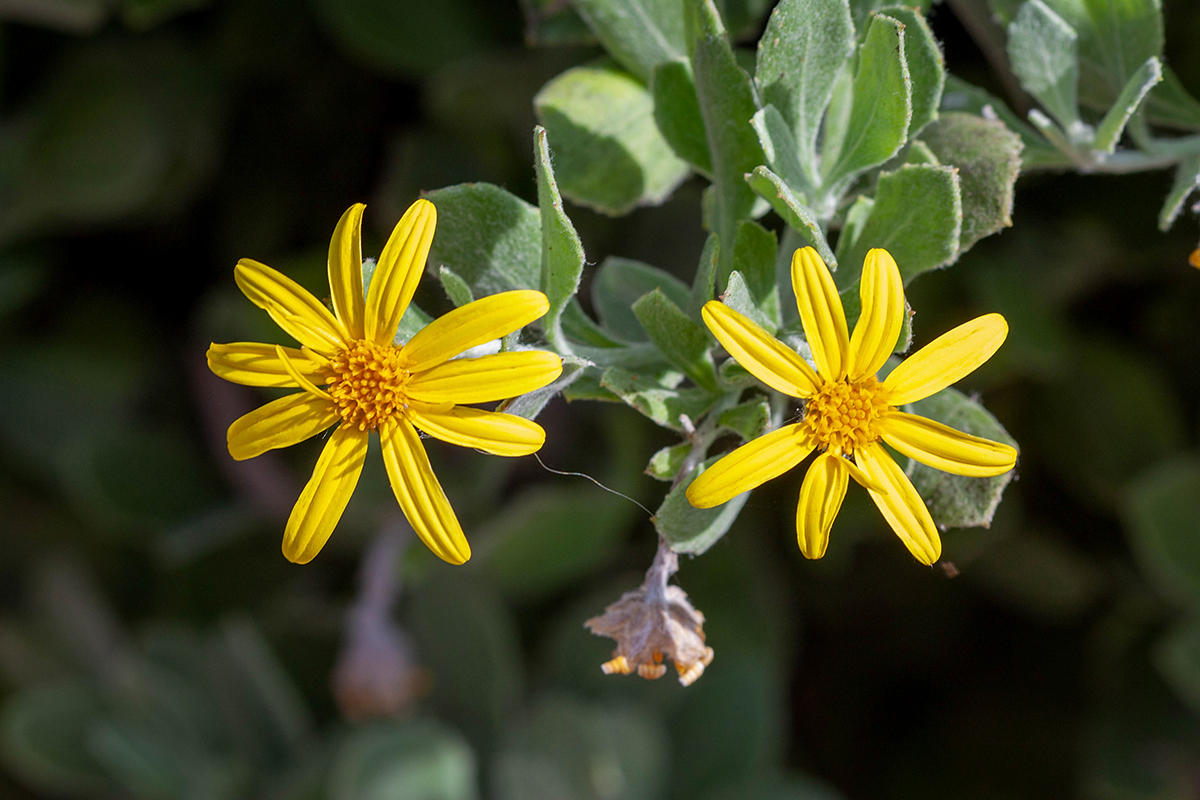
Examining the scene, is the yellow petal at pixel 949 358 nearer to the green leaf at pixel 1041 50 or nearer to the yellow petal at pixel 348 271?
the green leaf at pixel 1041 50

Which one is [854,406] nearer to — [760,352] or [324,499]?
[760,352]

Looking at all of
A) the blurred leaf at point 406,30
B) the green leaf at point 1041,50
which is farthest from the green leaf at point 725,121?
the blurred leaf at point 406,30

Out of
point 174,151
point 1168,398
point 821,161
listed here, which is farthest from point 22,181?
point 1168,398

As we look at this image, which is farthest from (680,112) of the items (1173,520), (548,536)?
(1173,520)

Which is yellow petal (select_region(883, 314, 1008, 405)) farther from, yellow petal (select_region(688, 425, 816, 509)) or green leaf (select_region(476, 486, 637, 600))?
green leaf (select_region(476, 486, 637, 600))

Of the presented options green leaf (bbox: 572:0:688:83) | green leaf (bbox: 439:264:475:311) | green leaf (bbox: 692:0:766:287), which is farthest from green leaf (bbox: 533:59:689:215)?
green leaf (bbox: 439:264:475:311)
